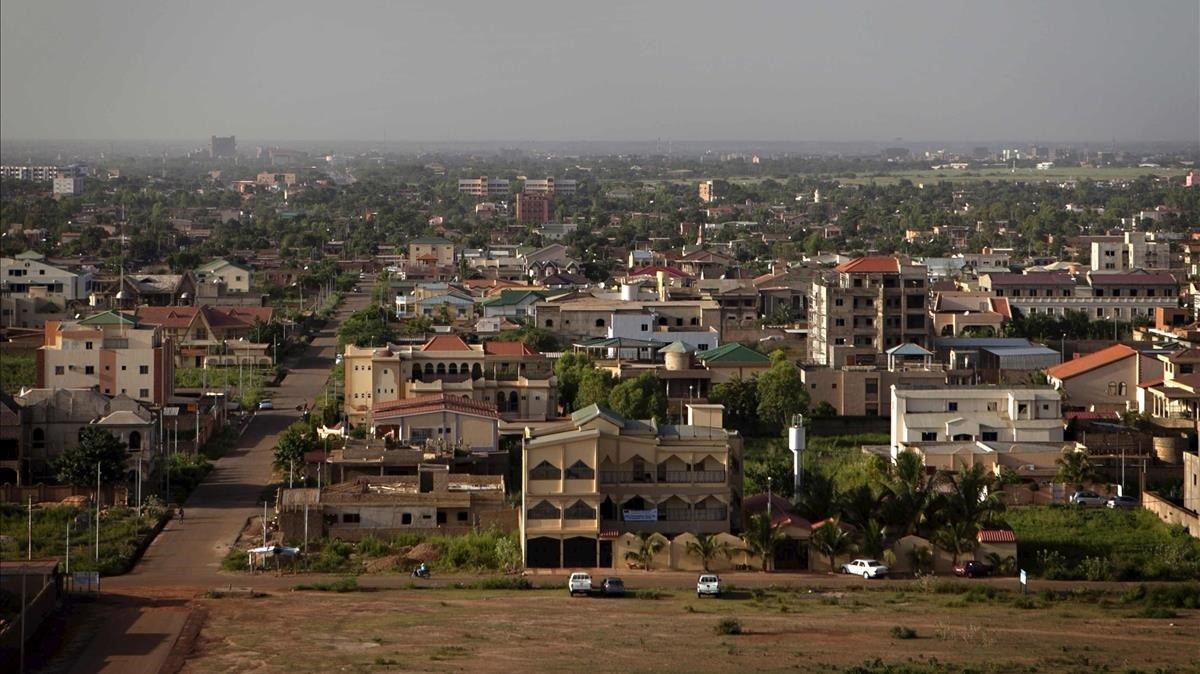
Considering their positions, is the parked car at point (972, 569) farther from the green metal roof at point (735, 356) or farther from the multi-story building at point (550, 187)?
the multi-story building at point (550, 187)

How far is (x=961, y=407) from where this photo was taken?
77.8 feet

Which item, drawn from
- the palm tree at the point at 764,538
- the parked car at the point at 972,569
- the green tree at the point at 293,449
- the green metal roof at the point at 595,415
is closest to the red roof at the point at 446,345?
the green tree at the point at 293,449

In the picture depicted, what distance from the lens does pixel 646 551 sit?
1811 cm

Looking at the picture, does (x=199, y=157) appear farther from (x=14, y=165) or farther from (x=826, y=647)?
(x=826, y=647)

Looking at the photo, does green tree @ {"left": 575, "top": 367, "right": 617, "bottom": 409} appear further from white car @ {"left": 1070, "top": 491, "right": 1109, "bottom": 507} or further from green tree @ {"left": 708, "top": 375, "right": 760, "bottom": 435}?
white car @ {"left": 1070, "top": 491, "right": 1109, "bottom": 507}

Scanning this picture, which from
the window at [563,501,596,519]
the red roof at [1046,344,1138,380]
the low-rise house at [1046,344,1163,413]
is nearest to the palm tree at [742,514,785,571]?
the window at [563,501,596,519]

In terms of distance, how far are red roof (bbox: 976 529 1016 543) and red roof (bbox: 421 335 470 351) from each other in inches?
424

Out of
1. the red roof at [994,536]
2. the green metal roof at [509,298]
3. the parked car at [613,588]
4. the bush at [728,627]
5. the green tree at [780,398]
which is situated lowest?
the bush at [728,627]

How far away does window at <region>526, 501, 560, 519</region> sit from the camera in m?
18.2

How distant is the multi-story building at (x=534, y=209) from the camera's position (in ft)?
264

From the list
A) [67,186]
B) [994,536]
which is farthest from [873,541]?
[67,186]

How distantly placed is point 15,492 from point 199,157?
16717 cm

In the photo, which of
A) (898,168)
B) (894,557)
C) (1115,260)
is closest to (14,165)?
(1115,260)

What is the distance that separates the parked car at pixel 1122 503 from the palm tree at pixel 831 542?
13.5ft
